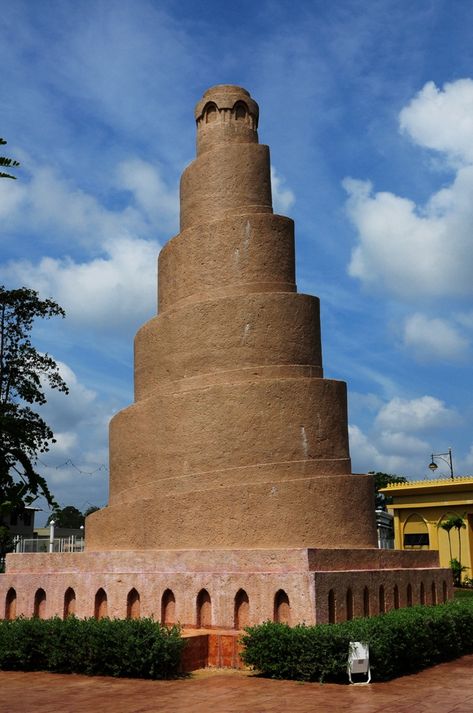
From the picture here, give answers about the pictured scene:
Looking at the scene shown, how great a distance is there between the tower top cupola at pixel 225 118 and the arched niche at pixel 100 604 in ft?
31.1

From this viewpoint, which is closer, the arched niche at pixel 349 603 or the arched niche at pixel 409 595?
the arched niche at pixel 349 603

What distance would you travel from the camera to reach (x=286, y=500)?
13.1 meters

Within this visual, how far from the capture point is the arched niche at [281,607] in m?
11.7

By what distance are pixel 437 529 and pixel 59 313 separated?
19.1 m

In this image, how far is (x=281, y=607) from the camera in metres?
11.8

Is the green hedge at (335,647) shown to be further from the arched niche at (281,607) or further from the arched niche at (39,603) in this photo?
the arched niche at (39,603)

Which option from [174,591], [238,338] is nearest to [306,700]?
[174,591]

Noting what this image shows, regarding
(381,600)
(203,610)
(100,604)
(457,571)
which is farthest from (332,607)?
(457,571)

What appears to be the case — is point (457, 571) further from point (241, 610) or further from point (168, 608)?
point (241, 610)

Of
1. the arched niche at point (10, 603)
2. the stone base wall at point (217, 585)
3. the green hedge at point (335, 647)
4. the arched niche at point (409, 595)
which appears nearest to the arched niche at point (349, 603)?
the stone base wall at point (217, 585)

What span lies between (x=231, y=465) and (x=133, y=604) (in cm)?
295

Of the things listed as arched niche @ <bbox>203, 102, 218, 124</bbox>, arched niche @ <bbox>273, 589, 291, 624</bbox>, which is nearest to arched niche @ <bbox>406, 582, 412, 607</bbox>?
arched niche @ <bbox>273, 589, 291, 624</bbox>

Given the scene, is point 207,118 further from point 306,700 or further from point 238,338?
point 306,700

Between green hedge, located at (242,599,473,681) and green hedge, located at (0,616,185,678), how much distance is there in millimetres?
1201
